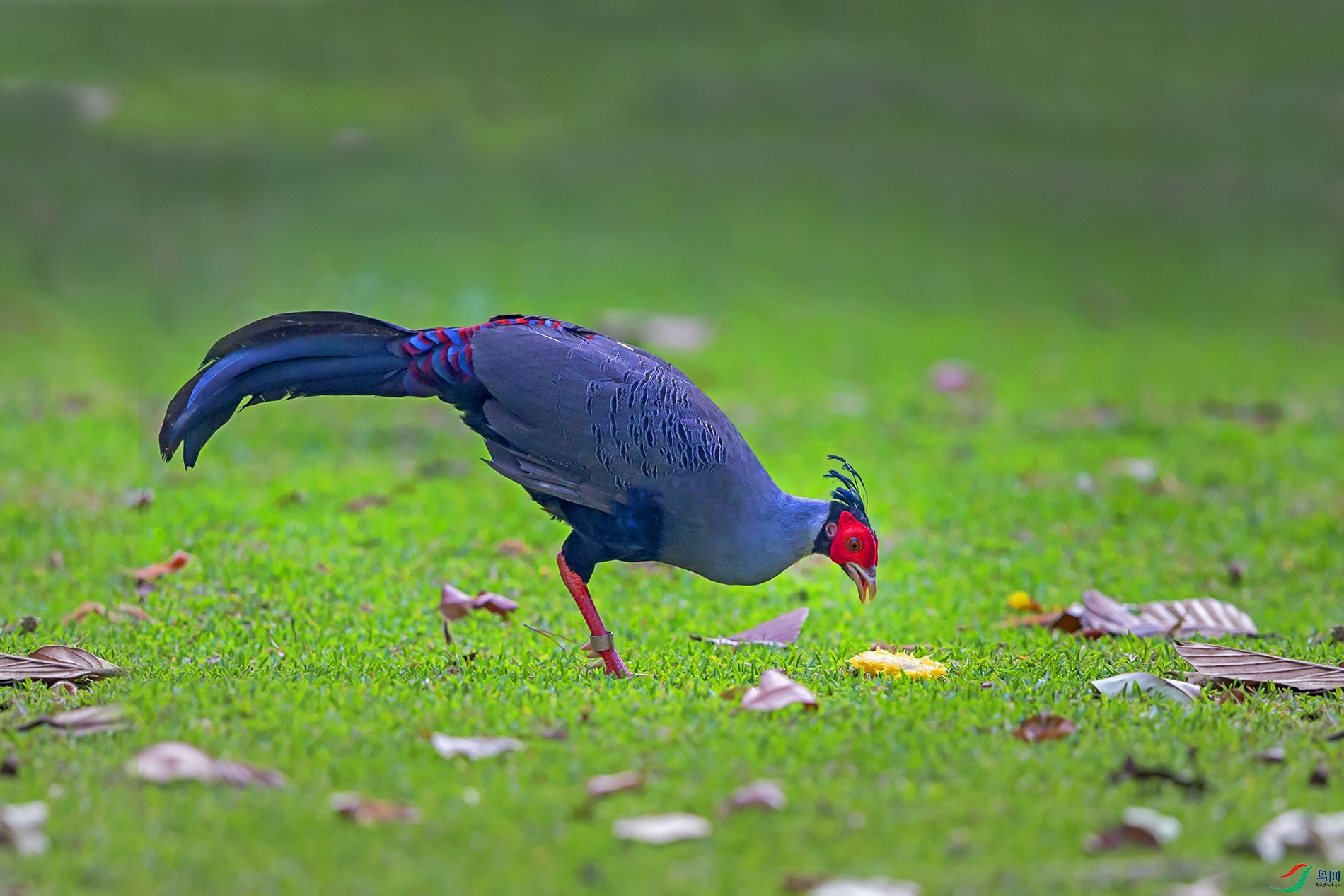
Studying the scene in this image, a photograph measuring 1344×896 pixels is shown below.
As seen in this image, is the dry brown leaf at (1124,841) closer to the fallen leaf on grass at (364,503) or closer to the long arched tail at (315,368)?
the long arched tail at (315,368)

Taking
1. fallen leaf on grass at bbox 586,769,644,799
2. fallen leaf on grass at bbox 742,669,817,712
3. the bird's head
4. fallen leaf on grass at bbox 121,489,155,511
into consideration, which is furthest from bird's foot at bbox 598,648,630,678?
fallen leaf on grass at bbox 121,489,155,511

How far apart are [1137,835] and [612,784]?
3.95 feet

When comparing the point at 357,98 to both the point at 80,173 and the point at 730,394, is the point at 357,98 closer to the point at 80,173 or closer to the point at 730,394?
the point at 80,173

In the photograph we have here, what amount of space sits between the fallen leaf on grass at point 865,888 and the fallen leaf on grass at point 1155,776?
34.9 inches

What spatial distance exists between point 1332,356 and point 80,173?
12.5 m

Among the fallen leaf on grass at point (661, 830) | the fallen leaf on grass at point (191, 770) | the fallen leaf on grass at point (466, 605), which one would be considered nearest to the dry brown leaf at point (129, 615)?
the fallen leaf on grass at point (466, 605)

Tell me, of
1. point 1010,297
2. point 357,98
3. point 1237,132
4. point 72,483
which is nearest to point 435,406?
point 72,483

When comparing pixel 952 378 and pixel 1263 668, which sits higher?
pixel 952 378

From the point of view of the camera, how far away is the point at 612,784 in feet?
10.7

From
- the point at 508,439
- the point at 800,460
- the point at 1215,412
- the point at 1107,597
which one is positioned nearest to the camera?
the point at 508,439

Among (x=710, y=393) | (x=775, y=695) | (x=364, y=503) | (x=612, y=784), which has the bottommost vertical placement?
(x=612, y=784)

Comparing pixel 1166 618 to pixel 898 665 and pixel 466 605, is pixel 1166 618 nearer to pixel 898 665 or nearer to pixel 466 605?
pixel 898 665

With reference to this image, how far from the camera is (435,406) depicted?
1045 cm

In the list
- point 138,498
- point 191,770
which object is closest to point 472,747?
point 191,770
